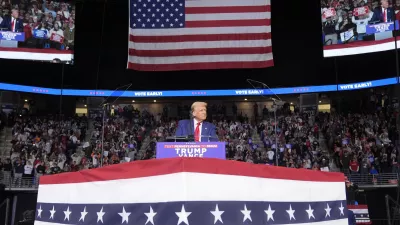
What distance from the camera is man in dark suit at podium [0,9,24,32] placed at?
66.0ft

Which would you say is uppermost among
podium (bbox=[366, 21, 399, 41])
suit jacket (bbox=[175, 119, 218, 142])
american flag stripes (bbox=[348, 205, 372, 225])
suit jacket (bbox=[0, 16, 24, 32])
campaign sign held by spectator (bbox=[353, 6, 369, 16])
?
campaign sign held by spectator (bbox=[353, 6, 369, 16])

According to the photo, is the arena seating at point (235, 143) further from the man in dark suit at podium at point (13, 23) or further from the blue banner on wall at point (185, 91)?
the man in dark suit at podium at point (13, 23)

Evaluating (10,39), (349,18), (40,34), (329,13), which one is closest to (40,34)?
(40,34)

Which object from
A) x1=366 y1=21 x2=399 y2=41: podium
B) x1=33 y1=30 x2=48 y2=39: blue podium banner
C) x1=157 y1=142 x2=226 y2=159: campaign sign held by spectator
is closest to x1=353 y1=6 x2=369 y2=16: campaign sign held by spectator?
x1=366 y1=21 x2=399 y2=41: podium

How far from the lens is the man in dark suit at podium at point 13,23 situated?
20.1 meters

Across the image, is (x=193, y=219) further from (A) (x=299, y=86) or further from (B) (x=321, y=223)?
(A) (x=299, y=86)

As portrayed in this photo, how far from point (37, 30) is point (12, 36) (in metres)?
1.20

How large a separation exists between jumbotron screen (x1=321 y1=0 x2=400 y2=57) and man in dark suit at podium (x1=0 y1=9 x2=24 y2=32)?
1406cm

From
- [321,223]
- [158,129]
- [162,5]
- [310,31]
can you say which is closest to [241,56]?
[162,5]

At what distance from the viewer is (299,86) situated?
2556cm

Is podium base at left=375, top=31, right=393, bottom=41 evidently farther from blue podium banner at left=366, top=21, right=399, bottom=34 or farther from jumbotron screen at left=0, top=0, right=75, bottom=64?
jumbotron screen at left=0, top=0, right=75, bottom=64

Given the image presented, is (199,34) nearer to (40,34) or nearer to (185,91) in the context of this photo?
(185,91)

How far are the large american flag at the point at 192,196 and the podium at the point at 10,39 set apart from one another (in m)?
18.8

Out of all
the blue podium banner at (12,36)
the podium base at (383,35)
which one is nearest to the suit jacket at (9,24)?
the blue podium banner at (12,36)
